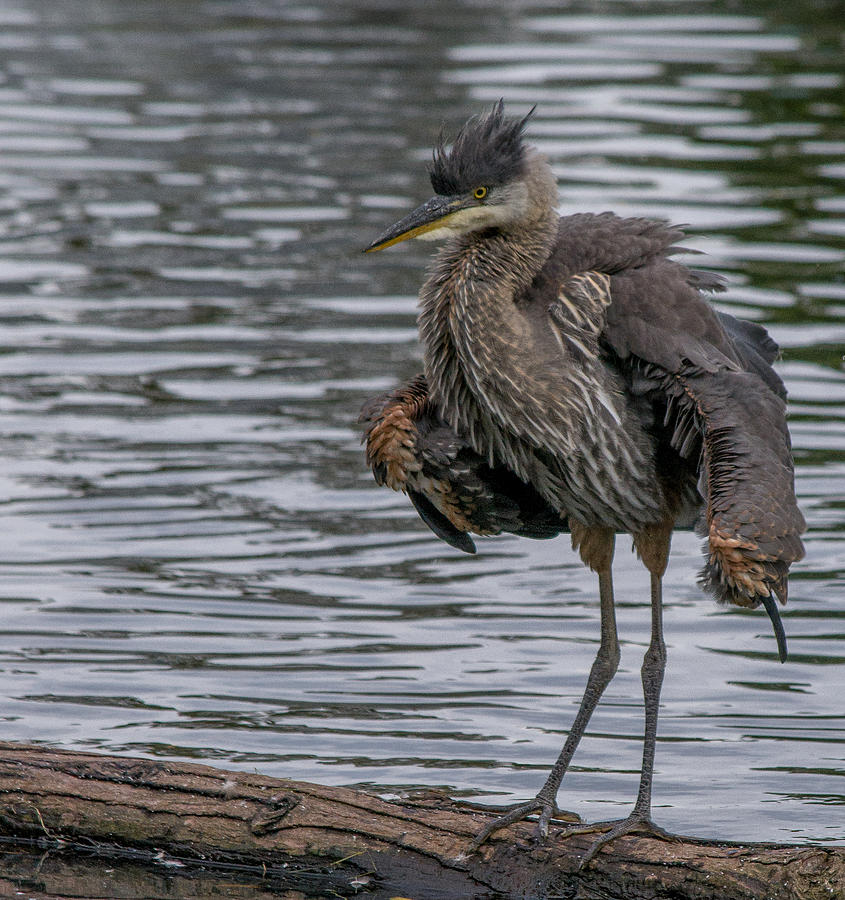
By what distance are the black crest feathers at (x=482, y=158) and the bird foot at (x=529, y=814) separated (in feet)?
8.54

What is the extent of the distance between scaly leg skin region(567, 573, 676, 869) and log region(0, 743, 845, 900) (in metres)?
0.05

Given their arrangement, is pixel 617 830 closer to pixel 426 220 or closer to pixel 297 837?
pixel 297 837

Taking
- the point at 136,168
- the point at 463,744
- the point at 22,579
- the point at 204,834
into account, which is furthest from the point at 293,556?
the point at 136,168

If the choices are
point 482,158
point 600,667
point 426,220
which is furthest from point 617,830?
point 482,158

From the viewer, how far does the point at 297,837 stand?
6.96 meters

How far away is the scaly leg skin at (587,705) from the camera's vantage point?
7.41 meters

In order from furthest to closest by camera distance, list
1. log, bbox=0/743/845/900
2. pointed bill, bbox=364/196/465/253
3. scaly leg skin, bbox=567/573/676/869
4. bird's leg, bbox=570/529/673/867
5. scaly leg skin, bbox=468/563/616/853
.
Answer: pointed bill, bbox=364/196/465/253, scaly leg skin, bbox=468/563/616/853, bird's leg, bbox=570/529/673/867, scaly leg skin, bbox=567/573/676/869, log, bbox=0/743/845/900

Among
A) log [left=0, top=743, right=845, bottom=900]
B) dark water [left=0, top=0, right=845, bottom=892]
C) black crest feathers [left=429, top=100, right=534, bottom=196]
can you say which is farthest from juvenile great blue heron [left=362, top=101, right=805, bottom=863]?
dark water [left=0, top=0, right=845, bottom=892]

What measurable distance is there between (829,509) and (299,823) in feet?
19.6

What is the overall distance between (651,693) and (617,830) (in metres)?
0.84

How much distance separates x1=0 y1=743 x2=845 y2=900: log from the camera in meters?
6.93

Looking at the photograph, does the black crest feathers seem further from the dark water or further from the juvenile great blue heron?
the dark water

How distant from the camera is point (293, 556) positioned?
1147 cm

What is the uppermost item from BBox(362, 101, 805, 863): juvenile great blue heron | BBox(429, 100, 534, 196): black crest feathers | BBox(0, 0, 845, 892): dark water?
BBox(429, 100, 534, 196): black crest feathers
